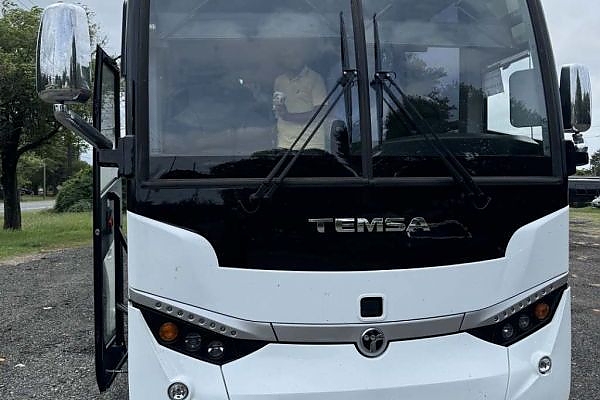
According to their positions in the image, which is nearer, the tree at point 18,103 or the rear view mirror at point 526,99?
the rear view mirror at point 526,99

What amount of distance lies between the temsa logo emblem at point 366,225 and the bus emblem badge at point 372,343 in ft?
1.33

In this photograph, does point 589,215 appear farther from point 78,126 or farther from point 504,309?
point 78,126

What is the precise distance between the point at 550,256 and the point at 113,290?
2449mm

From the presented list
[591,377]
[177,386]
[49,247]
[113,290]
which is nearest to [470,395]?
[177,386]

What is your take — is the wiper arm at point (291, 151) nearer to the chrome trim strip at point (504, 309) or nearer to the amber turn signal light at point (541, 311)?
the chrome trim strip at point (504, 309)

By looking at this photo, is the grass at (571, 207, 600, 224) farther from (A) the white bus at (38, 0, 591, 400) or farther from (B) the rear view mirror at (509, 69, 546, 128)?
(A) the white bus at (38, 0, 591, 400)

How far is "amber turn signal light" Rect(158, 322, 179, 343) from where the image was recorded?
235 cm

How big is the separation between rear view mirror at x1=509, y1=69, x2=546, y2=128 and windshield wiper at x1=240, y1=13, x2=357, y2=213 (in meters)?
0.83

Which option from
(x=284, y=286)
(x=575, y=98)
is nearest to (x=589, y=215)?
(x=575, y=98)

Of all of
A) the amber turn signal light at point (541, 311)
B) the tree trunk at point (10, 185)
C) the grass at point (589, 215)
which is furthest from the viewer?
the grass at point (589, 215)

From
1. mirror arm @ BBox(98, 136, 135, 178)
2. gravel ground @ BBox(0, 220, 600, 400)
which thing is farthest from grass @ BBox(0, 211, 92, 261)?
mirror arm @ BBox(98, 136, 135, 178)

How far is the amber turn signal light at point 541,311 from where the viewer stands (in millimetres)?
2611

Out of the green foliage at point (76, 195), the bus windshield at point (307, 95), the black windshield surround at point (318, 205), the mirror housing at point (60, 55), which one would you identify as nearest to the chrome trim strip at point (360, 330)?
the black windshield surround at point (318, 205)

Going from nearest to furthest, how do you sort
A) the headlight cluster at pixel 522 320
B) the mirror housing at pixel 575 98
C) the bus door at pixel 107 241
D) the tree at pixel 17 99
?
the headlight cluster at pixel 522 320
the mirror housing at pixel 575 98
the bus door at pixel 107 241
the tree at pixel 17 99
